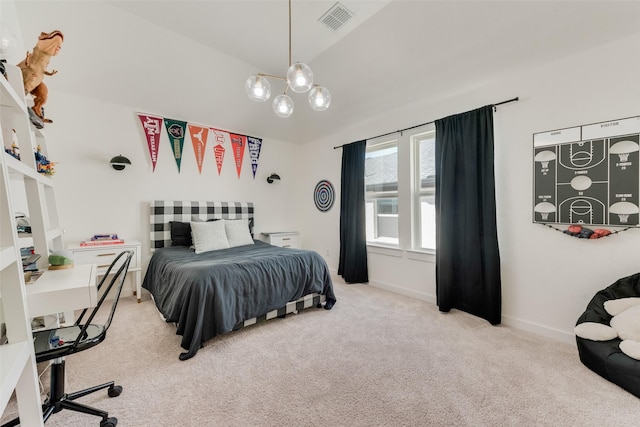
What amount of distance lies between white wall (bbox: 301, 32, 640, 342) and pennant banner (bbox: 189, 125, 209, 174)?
3.19m

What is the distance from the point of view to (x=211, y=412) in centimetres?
145

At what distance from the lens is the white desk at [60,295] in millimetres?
1040

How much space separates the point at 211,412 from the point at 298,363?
0.63m

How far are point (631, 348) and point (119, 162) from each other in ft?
15.6

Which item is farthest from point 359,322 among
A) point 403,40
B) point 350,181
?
point 403,40

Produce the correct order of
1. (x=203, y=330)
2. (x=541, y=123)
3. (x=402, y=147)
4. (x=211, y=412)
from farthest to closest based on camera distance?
(x=402, y=147) < (x=541, y=123) < (x=203, y=330) < (x=211, y=412)

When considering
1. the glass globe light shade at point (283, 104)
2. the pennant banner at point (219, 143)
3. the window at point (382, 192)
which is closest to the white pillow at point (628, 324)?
the window at point (382, 192)

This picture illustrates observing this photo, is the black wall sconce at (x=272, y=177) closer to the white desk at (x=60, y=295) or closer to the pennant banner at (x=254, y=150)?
the pennant banner at (x=254, y=150)

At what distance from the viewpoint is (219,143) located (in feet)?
13.4

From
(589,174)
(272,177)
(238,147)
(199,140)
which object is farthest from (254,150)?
(589,174)

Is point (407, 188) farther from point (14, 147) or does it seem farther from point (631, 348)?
point (14, 147)

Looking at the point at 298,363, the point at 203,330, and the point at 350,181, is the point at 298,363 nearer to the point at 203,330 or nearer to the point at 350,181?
the point at 203,330

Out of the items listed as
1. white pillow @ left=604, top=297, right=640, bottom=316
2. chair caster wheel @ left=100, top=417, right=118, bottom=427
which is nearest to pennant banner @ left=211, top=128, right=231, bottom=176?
chair caster wheel @ left=100, top=417, right=118, bottom=427

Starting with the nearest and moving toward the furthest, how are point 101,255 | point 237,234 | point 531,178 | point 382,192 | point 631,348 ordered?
point 631,348, point 531,178, point 101,255, point 237,234, point 382,192
